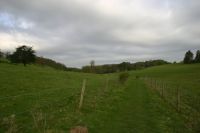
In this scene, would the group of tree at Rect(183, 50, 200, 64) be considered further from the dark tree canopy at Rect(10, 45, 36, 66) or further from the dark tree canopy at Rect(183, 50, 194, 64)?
the dark tree canopy at Rect(10, 45, 36, 66)

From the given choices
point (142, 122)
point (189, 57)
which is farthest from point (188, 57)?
point (142, 122)

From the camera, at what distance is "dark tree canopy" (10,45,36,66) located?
9338 cm

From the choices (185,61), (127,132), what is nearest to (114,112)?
(127,132)

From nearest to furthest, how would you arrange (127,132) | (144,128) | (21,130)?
(21,130) < (127,132) < (144,128)

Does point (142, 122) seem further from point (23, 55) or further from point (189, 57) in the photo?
point (189, 57)

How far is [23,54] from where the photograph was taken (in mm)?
93625

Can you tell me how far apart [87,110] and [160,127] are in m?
5.25

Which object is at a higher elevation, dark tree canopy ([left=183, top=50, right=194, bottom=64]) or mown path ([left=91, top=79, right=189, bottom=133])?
dark tree canopy ([left=183, top=50, right=194, bottom=64])

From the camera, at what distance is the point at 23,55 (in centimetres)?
→ 9344

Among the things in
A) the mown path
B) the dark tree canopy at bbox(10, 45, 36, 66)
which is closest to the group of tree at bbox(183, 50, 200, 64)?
the dark tree canopy at bbox(10, 45, 36, 66)

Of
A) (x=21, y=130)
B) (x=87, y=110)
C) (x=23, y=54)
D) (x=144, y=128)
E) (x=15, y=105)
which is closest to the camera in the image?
(x=21, y=130)

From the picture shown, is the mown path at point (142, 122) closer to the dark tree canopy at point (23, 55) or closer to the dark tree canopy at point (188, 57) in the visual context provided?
the dark tree canopy at point (23, 55)

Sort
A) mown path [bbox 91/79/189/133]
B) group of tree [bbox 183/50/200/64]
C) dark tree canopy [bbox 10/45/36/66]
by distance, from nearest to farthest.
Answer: mown path [bbox 91/79/189/133] → dark tree canopy [bbox 10/45/36/66] → group of tree [bbox 183/50/200/64]

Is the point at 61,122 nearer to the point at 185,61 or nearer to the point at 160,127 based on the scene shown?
the point at 160,127
